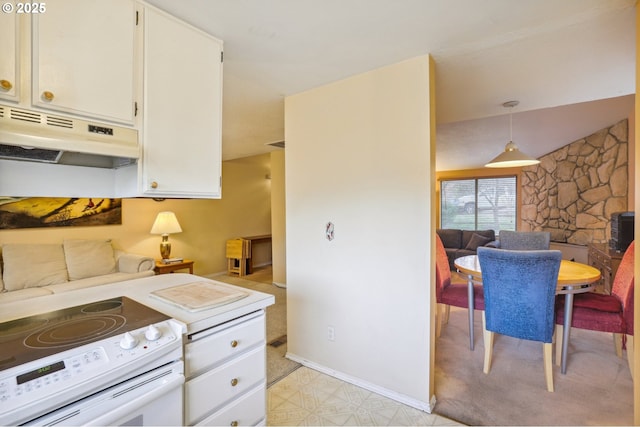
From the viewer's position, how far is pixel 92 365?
0.94 m

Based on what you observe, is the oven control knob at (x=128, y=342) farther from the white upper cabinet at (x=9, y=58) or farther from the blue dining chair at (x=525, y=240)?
the blue dining chair at (x=525, y=240)

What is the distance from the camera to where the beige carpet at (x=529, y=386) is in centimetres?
189

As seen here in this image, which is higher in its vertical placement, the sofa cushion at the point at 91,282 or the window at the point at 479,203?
the window at the point at 479,203

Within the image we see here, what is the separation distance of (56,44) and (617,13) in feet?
8.48

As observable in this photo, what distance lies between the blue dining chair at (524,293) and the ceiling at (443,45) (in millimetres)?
1340

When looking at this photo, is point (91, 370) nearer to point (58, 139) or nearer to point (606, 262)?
point (58, 139)

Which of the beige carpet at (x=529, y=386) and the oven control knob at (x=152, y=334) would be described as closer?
the oven control knob at (x=152, y=334)

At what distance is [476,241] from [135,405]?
624cm

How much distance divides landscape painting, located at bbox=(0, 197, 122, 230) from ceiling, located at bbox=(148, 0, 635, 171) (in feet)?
8.56

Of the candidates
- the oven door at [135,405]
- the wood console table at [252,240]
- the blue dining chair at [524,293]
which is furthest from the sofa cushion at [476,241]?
the oven door at [135,405]

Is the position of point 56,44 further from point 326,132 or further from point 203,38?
point 326,132

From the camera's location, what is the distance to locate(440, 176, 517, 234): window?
22.4 feet

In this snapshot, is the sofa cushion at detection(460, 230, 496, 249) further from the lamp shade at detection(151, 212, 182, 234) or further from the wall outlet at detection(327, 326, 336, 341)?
the lamp shade at detection(151, 212, 182, 234)

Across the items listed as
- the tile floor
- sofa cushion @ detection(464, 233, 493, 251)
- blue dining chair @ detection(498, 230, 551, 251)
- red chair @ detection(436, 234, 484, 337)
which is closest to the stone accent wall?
A: sofa cushion @ detection(464, 233, 493, 251)
